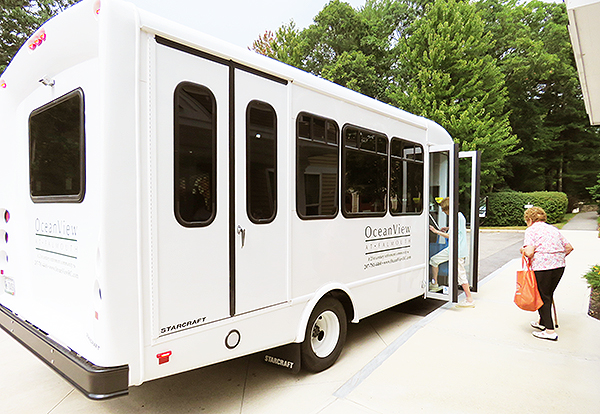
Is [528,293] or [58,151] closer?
[58,151]

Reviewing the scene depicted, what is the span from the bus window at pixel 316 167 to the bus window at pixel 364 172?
189 mm

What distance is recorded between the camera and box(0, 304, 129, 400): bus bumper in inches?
88.5

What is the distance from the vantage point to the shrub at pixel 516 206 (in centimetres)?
2177

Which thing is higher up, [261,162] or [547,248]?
[261,162]

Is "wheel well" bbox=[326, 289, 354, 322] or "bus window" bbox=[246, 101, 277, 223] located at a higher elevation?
"bus window" bbox=[246, 101, 277, 223]

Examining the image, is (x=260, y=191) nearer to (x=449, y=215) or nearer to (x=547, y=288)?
(x=449, y=215)

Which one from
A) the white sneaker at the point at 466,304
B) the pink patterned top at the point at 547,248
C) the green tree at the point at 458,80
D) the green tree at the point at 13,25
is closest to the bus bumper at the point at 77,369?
the pink patterned top at the point at 547,248

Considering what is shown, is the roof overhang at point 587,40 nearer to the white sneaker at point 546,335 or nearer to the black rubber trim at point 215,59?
the black rubber trim at point 215,59

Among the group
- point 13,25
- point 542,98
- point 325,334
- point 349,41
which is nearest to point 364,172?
point 325,334

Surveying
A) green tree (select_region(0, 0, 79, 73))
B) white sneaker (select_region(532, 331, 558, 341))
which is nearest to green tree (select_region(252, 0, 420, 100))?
green tree (select_region(0, 0, 79, 73))

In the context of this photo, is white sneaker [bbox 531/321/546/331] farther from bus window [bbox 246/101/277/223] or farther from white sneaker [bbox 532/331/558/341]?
bus window [bbox 246/101/277/223]

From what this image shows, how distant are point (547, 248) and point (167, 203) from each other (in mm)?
4341

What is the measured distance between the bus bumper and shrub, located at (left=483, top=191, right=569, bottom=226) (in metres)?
23.4

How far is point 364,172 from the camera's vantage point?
4363mm
